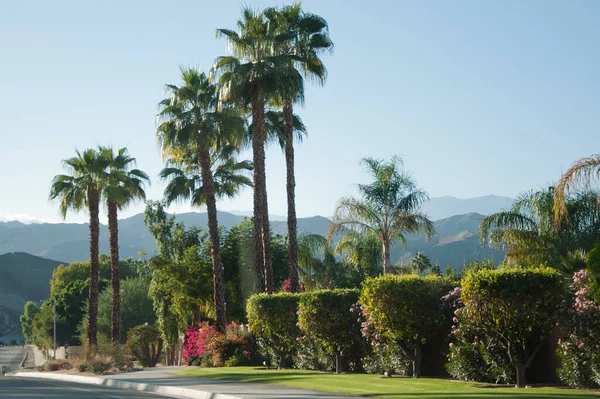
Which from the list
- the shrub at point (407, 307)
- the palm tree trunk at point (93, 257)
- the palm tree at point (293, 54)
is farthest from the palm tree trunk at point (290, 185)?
the palm tree trunk at point (93, 257)

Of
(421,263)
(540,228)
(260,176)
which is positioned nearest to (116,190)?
(260,176)

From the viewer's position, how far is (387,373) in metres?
26.3

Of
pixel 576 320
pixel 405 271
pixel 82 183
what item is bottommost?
pixel 576 320

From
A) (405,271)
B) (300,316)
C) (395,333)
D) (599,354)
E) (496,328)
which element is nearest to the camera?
(599,354)

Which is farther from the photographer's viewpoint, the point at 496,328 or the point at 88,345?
the point at 88,345

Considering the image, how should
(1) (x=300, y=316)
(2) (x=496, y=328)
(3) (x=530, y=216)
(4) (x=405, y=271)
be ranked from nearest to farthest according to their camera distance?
(2) (x=496, y=328)
(1) (x=300, y=316)
(3) (x=530, y=216)
(4) (x=405, y=271)

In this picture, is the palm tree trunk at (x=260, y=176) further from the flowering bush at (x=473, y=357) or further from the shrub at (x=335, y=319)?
the flowering bush at (x=473, y=357)

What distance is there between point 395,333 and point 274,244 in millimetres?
34833

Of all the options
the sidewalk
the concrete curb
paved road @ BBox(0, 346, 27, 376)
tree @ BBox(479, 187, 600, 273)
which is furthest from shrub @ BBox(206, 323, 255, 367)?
paved road @ BBox(0, 346, 27, 376)

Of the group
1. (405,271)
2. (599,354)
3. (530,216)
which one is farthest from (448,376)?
(405,271)

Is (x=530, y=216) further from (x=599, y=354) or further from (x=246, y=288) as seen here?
(x=246, y=288)

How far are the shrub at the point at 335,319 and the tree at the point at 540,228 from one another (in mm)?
7601

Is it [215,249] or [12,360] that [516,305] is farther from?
[12,360]

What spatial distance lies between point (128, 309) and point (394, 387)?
65.8 metres
